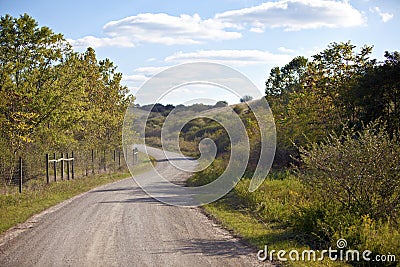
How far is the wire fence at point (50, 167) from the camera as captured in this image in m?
20.3

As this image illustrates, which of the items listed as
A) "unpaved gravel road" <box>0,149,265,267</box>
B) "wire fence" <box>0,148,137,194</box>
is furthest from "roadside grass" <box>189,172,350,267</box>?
"wire fence" <box>0,148,137,194</box>

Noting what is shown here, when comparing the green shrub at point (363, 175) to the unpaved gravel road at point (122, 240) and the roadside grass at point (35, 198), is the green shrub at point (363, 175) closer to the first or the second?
the unpaved gravel road at point (122, 240)

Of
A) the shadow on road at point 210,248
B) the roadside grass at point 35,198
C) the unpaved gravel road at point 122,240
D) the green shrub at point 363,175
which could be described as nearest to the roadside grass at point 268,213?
the shadow on road at point 210,248

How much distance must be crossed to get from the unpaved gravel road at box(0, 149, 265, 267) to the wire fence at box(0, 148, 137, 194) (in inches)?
222

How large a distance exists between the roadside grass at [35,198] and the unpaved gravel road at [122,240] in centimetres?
55

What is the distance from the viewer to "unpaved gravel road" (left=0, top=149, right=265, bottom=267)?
340 inches

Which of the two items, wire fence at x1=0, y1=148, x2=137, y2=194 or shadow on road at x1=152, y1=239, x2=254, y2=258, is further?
wire fence at x1=0, y1=148, x2=137, y2=194

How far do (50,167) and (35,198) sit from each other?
6.22 m

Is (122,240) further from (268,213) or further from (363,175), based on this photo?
(363,175)

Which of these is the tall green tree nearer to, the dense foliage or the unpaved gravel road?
the dense foliage

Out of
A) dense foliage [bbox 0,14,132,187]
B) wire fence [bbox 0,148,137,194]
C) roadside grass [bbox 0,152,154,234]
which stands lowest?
roadside grass [bbox 0,152,154,234]

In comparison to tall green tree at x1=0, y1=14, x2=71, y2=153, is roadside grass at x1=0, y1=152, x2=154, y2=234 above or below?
below

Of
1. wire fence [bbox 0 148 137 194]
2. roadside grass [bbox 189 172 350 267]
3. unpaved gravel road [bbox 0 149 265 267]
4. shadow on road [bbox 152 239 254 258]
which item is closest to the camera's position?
unpaved gravel road [bbox 0 149 265 267]

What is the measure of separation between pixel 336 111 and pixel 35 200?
1403cm
